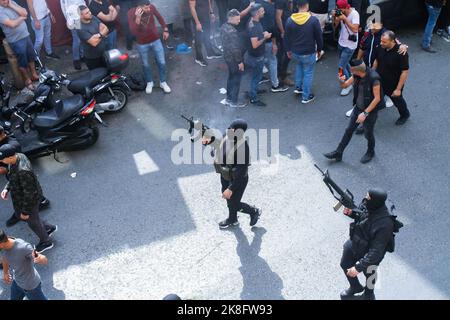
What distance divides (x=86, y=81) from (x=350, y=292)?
5.44 m

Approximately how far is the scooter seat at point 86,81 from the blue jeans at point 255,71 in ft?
8.38

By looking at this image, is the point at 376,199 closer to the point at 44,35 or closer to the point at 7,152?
the point at 7,152

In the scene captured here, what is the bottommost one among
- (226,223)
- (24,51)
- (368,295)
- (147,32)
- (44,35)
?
(226,223)

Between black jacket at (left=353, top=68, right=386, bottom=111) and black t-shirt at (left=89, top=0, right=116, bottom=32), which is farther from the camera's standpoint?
black t-shirt at (left=89, top=0, right=116, bottom=32)

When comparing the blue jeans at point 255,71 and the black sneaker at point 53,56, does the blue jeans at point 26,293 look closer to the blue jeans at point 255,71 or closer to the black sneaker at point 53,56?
the blue jeans at point 255,71

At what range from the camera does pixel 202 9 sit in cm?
943

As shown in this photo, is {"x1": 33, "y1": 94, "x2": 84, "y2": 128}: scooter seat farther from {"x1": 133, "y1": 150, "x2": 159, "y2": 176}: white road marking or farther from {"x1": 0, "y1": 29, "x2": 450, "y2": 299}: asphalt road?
{"x1": 133, "y1": 150, "x2": 159, "y2": 176}: white road marking

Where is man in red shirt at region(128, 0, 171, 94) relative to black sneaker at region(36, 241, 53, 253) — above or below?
above

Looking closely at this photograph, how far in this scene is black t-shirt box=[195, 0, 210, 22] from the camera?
30.8 ft

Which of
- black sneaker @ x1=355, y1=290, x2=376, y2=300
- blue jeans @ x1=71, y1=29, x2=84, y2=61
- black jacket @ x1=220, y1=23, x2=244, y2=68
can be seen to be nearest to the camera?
black sneaker @ x1=355, y1=290, x2=376, y2=300

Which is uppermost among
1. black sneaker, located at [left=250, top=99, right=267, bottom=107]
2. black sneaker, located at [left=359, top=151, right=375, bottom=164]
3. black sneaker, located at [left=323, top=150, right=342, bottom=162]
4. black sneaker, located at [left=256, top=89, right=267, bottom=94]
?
black sneaker, located at [left=323, top=150, right=342, bottom=162]

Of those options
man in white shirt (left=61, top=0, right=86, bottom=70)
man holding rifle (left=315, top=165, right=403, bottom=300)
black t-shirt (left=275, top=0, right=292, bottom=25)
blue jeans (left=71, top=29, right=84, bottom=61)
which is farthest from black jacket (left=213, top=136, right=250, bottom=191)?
blue jeans (left=71, top=29, right=84, bottom=61)

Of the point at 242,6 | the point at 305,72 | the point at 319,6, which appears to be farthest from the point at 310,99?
the point at 242,6

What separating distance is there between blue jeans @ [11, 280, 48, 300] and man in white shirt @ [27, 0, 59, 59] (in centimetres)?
595
